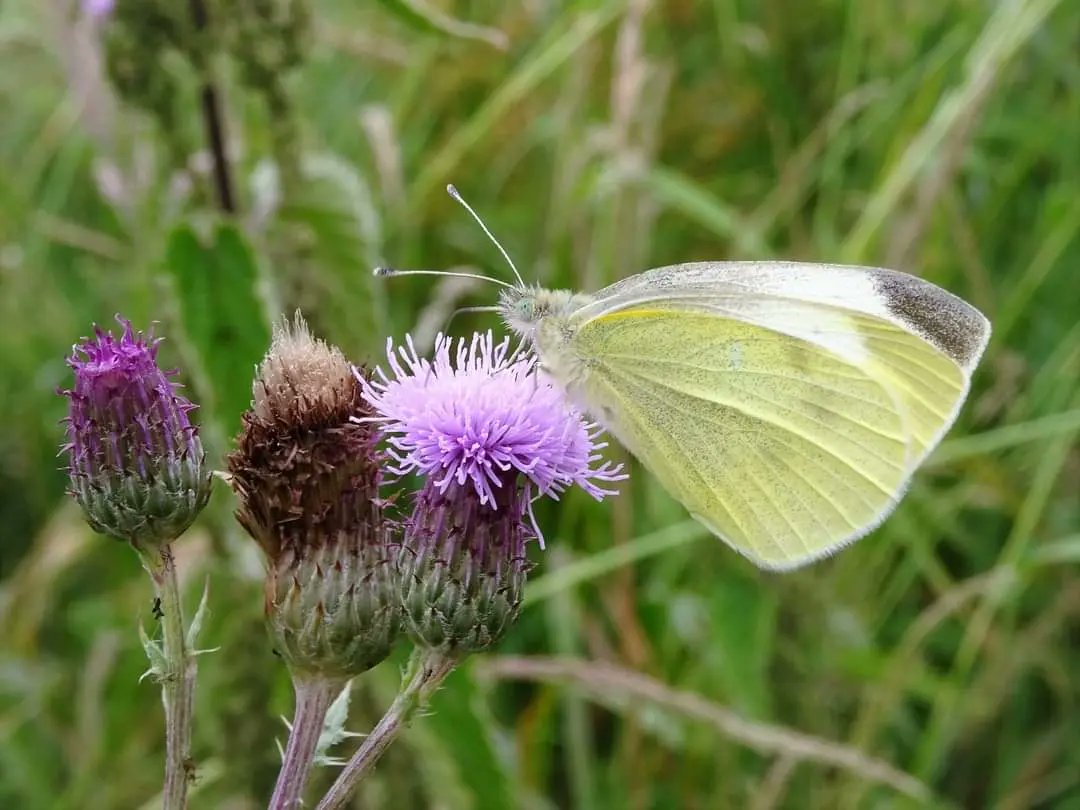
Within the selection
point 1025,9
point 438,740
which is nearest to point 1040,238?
point 1025,9

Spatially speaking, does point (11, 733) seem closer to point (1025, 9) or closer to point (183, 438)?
point (183, 438)

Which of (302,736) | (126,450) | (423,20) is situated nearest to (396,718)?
(302,736)

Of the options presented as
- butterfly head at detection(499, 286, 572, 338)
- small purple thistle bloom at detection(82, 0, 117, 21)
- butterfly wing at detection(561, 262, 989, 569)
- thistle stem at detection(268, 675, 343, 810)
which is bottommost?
thistle stem at detection(268, 675, 343, 810)

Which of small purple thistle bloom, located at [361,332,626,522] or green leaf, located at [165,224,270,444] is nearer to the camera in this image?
small purple thistle bloom, located at [361,332,626,522]

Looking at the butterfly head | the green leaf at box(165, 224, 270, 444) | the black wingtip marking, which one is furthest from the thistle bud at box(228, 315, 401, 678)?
the black wingtip marking

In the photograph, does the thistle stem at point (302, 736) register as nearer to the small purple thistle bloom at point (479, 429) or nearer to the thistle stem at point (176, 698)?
the thistle stem at point (176, 698)

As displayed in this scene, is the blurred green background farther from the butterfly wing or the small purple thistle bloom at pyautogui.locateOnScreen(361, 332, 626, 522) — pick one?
the small purple thistle bloom at pyautogui.locateOnScreen(361, 332, 626, 522)

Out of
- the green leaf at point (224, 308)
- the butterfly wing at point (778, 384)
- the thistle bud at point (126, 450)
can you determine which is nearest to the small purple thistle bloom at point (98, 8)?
the green leaf at point (224, 308)

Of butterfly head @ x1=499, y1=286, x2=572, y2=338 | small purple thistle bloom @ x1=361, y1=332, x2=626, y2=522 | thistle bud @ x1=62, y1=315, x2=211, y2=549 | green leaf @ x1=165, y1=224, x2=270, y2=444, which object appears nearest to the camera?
thistle bud @ x1=62, y1=315, x2=211, y2=549
